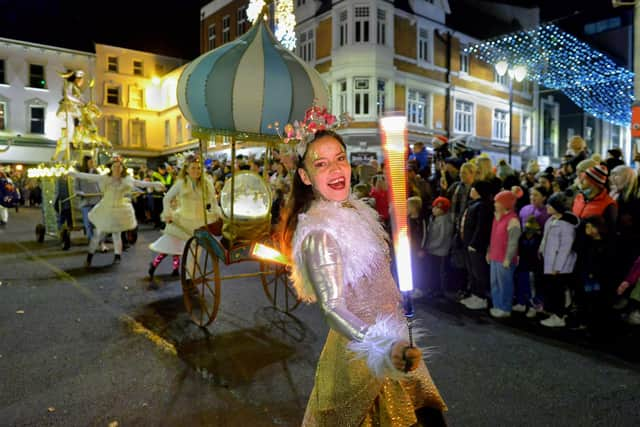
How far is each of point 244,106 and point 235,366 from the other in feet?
9.91

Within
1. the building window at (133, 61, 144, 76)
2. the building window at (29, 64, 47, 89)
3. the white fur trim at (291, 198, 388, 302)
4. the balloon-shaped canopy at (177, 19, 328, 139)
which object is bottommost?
the white fur trim at (291, 198, 388, 302)

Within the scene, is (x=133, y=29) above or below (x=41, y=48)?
above

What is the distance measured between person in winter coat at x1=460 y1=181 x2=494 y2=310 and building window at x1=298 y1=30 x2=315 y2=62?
1992 cm

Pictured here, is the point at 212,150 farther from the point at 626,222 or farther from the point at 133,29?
the point at 626,222

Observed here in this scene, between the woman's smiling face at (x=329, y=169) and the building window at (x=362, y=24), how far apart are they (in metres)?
22.0

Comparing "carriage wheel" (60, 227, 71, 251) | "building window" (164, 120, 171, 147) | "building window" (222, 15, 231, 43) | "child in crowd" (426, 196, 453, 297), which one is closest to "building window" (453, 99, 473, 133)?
"building window" (222, 15, 231, 43)

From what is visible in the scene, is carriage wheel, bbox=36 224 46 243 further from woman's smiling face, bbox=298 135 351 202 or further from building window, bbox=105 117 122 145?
building window, bbox=105 117 122 145

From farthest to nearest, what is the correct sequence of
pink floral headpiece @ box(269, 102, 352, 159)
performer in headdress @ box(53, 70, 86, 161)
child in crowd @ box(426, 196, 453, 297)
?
performer in headdress @ box(53, 70, 86, 161) < child in crowd @ box(426, 196, 453, 297) < pink floral headpiece @ box(269, 102, 352, 159)

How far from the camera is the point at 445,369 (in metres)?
4.74

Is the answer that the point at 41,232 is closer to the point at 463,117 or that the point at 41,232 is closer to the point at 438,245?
the point at 438,245

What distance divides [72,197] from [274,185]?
5411mm

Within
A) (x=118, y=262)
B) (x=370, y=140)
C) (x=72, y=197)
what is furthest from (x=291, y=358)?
(x=370, y=140)

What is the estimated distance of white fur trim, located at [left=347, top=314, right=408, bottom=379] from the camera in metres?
1.69

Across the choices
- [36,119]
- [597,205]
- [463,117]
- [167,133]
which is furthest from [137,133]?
[597,205]
